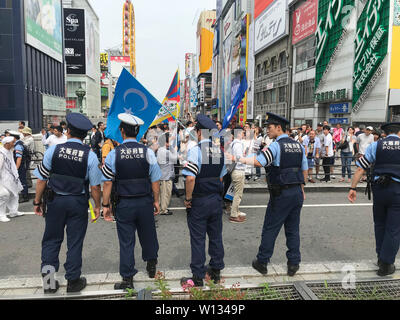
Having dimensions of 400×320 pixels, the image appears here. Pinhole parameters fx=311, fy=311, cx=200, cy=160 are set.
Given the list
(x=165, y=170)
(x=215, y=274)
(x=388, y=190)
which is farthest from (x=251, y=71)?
(x=215, y=274)

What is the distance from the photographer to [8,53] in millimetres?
31672

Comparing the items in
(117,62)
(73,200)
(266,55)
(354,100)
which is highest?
(117,62)

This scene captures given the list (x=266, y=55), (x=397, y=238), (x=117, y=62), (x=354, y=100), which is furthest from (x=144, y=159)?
(x=117, y=62)

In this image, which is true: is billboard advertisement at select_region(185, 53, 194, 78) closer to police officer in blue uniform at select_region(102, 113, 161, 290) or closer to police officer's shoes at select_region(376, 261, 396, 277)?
police officer in blue uniform at select_region(102, 113, 161, 290)

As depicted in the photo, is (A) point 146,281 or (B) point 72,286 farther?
(A) point 146,281

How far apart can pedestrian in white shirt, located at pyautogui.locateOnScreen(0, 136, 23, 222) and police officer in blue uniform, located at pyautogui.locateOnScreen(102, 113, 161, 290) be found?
157 inches

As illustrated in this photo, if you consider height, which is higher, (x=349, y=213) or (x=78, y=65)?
(x=78, y=65)

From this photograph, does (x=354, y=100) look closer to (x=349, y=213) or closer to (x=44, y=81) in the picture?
(x=349, y=213)

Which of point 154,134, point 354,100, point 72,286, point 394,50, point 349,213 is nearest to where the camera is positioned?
point 72,286

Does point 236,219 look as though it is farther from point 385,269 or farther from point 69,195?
point 69,195

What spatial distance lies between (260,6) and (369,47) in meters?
28.8

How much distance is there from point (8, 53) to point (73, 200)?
3521 cm

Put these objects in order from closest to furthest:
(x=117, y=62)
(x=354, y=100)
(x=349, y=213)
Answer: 1. (x=349, y=213)
2. (x=354, y=100)
3. (x=117, y=62)

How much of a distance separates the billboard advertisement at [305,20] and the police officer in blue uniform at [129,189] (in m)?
29.8
